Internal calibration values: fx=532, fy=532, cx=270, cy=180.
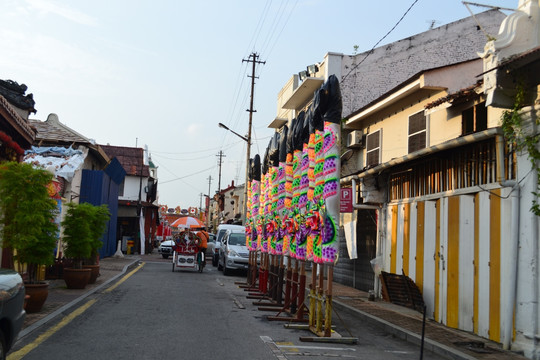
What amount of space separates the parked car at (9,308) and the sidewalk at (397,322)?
8.21ft

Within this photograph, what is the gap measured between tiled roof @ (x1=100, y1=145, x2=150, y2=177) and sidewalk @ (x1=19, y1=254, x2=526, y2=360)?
34350 millimetres

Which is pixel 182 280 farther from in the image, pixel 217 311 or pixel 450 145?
pixel 450 145

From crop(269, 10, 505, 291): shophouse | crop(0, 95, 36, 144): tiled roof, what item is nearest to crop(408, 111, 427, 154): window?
crop(269, 10, 505, 291): shophouse

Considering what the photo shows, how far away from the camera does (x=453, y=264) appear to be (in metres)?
10.9

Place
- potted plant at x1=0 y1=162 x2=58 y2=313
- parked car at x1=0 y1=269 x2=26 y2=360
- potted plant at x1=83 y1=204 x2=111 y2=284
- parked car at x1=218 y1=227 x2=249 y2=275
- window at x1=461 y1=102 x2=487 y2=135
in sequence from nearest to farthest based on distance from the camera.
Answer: parked car at x1=0 y1=269 x2=26 y2=360 → potted plant at x1=0 y1=162 x2=58 y2=313 → window at x1=461 y1=102 x2=487 y2=135 → potted plant at x1=83 y1=204 x2=111 y2=284 → parked car at x1=218 y1=227 x2=249 y2=275

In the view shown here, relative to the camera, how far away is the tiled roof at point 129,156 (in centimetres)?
4994

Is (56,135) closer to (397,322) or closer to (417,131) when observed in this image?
(417,131)

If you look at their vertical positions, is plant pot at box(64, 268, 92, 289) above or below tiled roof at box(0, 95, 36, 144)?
below

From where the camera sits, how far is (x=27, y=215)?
33.9 ft

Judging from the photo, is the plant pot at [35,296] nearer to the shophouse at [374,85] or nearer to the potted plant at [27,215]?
the potted plant at [27,215]

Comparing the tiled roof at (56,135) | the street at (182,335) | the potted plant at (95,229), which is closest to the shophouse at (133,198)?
the tiled roof at (56,135)

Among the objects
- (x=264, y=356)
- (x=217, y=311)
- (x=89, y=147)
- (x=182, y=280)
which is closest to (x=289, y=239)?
(x=217, y=311)

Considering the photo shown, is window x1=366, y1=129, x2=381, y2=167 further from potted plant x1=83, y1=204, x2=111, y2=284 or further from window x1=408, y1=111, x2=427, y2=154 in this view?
potted plant x1=83, y1=204, x2=111, y2=284

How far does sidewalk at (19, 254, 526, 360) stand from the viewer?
8305mm
